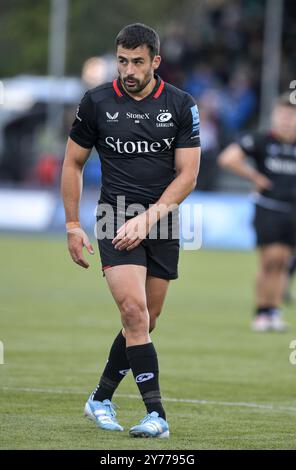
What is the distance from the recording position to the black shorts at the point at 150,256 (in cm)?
776

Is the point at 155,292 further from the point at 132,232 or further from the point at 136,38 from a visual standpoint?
the point at 136,38

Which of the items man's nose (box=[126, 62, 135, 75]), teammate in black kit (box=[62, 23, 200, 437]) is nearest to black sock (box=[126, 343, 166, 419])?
teammate in black kit (box=[62, 23, 200, 437])

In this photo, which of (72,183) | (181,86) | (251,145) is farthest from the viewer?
(181,86)

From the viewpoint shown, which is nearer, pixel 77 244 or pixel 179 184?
pixel 179 184

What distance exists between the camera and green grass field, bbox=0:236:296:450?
769 cm

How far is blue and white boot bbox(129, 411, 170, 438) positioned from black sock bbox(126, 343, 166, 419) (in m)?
0.10

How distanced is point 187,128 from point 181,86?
2297cm

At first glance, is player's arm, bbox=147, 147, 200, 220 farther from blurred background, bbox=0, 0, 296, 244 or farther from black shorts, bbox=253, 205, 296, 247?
blurred background, bbox=0, 0, 296, 244

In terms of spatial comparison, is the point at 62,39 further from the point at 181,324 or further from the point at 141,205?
the point at 141,205

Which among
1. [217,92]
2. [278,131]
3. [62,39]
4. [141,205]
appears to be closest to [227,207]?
[217,92]

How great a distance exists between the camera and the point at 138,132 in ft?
25.8
